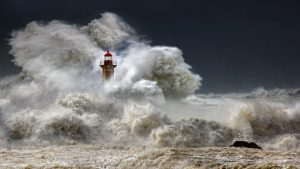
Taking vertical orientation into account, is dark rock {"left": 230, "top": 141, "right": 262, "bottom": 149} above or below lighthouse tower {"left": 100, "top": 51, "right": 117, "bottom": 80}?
below

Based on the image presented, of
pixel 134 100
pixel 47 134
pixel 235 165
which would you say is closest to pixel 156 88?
pixel 134 100

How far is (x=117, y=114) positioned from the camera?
29797 millimetres

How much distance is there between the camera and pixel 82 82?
109 ft

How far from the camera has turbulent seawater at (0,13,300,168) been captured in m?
19.7

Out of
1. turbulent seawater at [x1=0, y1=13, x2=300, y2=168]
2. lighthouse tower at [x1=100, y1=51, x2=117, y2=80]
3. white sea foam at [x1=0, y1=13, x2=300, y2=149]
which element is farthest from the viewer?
lighthouse tower at [x1=100, y1=51, x2=117, y2=80]

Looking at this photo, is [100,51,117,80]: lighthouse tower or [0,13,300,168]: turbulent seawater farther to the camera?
[100,51,117,80]: lighthouse tower

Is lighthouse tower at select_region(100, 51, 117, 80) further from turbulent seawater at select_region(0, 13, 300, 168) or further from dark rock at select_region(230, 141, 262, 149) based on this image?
dark rock at select_region(230, 141, 262, 149)

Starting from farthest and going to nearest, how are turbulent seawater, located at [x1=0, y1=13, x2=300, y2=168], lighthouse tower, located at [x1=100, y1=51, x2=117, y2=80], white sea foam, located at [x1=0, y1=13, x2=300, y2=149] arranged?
1. lighthouse tower, located at [x1=100, y1=51, x2=117, y2=80]
2. white sea foam, located at [x1=0, y1=13, x2=300, y2=149]
3. turbulent seawater, located at [x1=0, y1=13, x2=300, y2=168]

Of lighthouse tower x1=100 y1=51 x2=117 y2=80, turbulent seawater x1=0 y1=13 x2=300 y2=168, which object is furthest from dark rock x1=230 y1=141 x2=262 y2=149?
lighthouse tower x1=100 y1=51 x2=117 y2=80

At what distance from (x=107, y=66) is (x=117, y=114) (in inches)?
190

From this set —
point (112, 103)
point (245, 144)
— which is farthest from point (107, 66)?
point (245, 144)

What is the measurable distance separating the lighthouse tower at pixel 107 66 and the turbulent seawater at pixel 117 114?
421 mm

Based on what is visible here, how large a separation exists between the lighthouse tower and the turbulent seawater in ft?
1.38

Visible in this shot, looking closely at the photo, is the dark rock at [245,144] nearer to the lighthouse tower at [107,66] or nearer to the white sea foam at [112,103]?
the white sea foam at [112,103]
